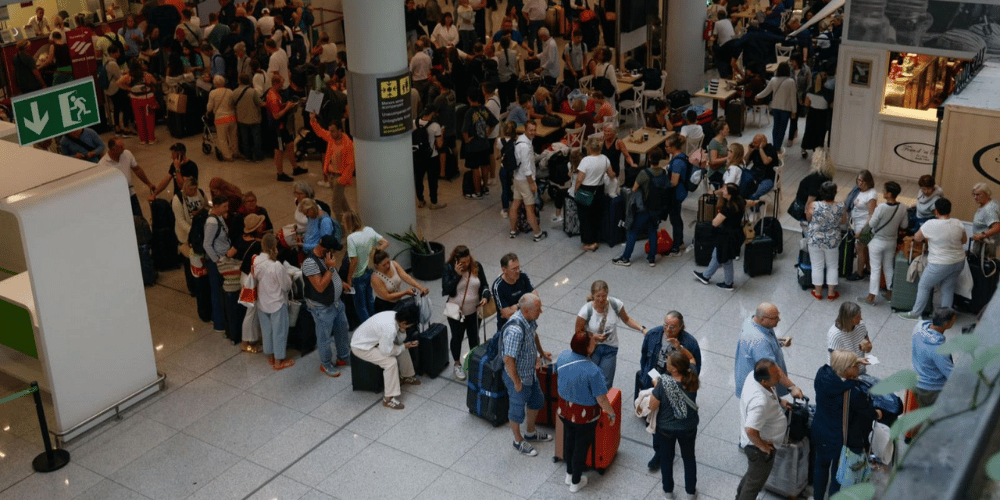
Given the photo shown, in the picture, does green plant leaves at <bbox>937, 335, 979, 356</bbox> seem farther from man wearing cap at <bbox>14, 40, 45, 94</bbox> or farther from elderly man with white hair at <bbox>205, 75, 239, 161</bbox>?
man wearing cap at <bbox>14, 40, 45, 94</bbox>

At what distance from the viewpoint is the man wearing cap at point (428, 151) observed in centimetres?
1263

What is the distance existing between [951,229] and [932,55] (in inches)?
171

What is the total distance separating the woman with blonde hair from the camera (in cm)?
936

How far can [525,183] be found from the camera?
11758 millimetres

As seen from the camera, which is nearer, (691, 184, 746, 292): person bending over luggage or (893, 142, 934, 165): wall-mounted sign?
(691, 184, 746, 292): person bending over luggage

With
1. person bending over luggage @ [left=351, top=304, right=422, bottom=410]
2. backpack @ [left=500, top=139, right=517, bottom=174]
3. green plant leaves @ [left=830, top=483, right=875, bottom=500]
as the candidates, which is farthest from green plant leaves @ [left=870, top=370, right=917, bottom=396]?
backpack @ [left=500, top=139, right=517, bottom=174]

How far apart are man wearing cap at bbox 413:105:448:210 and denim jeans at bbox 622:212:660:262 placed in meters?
2.83

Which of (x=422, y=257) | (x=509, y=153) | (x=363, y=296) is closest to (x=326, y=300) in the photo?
(x=363, y=296)

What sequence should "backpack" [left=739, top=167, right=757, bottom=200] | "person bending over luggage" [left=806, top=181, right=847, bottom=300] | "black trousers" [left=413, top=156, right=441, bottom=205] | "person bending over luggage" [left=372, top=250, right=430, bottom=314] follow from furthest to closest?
"black trousers" [left=413, top=156, right=441, bottom=205] → "backpack" [left=739, top=167, right=757, bottom=200] → "person bending over luggage" [left=806, top=181, right=847, bottom=300] → "person bending over luggage" [left=372, top=250, right=430, bottom=314]

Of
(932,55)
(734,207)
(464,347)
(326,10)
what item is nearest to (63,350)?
(464,347)

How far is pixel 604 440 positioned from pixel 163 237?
6.10 meters

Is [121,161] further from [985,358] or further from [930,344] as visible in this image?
[985,358]

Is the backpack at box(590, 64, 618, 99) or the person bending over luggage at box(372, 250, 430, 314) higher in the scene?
the backpack at box(590, 64, 618, 99)

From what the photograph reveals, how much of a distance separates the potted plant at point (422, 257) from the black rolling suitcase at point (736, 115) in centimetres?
636
